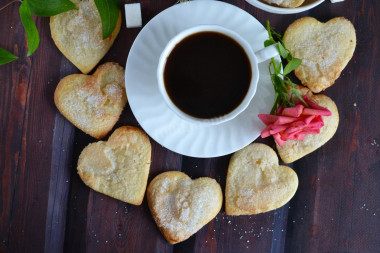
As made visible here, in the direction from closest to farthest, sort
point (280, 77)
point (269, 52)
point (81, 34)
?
point (269, 52)
point (280, 77)
point (81, 34)

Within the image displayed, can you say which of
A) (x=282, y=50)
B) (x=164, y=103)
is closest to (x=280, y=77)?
(x=282, y=50)

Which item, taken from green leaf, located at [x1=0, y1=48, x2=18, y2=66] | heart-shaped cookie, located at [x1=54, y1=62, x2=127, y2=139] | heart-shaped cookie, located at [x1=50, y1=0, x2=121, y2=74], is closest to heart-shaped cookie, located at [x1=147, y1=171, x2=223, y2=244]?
heart-shaped cookie, located at [x1=54, y1=62, x2=127, y2=139]

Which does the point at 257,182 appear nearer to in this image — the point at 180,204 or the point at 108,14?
the point at 180,204

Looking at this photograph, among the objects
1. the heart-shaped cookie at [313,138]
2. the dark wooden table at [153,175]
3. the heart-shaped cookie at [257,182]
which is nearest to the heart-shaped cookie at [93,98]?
the dark wooden table at [153,175]

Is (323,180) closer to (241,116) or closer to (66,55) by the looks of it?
(241,116)

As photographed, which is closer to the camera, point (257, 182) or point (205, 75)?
point (205, 75)

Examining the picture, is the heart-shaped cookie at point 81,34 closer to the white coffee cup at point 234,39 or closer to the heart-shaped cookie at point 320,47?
the white coffee cup at point 234,39

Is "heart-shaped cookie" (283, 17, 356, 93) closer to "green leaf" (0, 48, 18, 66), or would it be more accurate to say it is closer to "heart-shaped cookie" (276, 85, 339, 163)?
"heart-shaped cookie" (276, 85, 339, 163)
